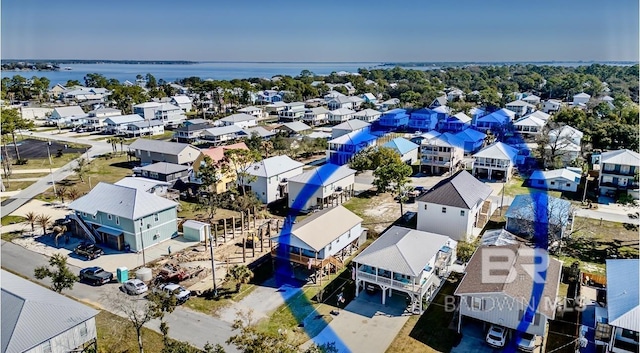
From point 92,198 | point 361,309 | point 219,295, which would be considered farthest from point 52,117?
point 361,309

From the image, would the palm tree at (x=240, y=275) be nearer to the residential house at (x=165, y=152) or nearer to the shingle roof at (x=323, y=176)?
the shingle roof at (x=323, y=176)

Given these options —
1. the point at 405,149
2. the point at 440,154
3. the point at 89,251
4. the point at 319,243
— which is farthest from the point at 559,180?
the point at 89,251

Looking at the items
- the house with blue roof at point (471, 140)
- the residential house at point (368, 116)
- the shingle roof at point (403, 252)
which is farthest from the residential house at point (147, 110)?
the shingle roof at point (403, 252)

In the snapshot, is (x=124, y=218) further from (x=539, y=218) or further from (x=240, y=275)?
(x=539, y=218)

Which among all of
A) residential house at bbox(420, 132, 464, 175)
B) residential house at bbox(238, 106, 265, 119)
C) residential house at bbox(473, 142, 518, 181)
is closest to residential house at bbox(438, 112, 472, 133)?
residential house at bbox(420, 132, 464, 175)

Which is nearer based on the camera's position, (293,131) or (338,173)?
(338,173)

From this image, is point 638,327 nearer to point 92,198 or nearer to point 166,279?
point 166,279
